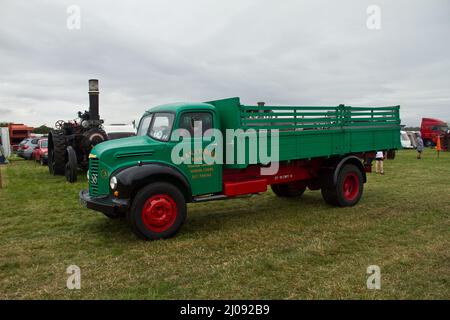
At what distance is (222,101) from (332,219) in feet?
9.60

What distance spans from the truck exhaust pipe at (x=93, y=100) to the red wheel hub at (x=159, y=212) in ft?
28.5

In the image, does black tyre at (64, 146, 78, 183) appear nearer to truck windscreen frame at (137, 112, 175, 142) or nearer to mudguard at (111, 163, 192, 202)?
truck windscreen frame at (137, 112, 175, 142)

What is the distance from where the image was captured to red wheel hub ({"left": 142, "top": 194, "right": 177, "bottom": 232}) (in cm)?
516

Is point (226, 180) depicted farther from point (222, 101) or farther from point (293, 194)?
point (293, 194)

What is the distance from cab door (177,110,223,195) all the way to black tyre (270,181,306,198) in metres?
3.01

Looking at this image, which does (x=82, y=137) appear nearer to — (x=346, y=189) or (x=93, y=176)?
(x=93, y=176)

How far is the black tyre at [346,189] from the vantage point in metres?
7.29

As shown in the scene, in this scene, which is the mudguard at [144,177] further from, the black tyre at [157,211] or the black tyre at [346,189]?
the black tyre at [346,189]

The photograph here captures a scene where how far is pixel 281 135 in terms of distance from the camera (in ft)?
20.4

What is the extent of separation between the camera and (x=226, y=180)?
6215 mm

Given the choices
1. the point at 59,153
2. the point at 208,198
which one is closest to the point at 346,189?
the point at 208,198

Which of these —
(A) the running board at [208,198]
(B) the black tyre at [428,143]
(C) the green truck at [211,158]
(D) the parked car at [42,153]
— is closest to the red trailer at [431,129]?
(B) the black tyre at [428,143]

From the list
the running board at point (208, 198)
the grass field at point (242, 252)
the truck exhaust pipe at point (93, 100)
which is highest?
the truck exhaust pipe at point (93, 100)

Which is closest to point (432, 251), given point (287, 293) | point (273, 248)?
point (273, 248)
